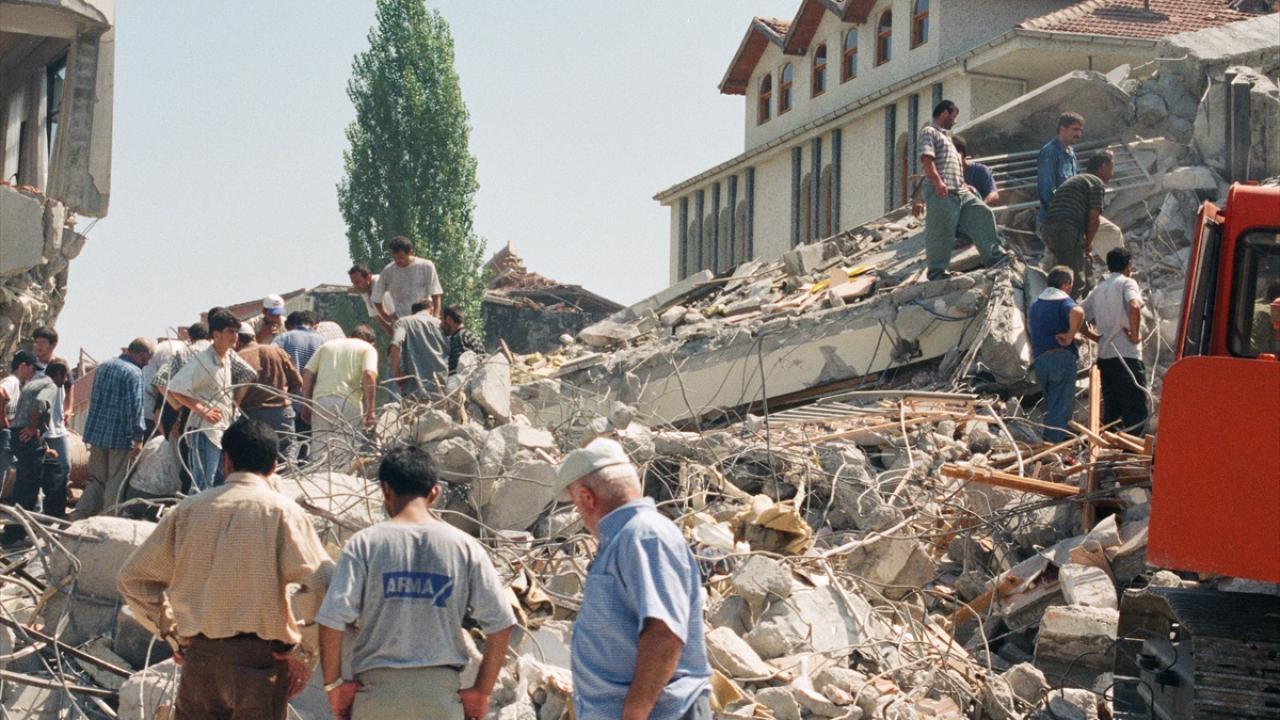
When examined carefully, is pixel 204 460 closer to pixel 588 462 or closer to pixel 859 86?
pixel 588 462

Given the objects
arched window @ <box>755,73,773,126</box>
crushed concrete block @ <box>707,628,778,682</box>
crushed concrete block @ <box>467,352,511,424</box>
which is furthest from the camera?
arched window @ <box>755,73,773,126</box>

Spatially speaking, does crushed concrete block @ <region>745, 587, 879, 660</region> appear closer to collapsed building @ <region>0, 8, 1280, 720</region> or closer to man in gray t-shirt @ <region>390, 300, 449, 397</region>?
collapsed building @ <region>0, 8, 1280, 720</region>

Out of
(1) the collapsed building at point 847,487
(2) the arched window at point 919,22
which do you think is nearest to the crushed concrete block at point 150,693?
(1) the collapsed building at point 847,487

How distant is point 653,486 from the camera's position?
9836mm

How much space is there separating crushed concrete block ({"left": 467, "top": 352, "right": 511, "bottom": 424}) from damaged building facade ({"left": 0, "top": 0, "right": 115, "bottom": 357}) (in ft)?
17.8

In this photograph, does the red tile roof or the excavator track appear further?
the red tile roof

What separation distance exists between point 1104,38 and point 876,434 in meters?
16.6

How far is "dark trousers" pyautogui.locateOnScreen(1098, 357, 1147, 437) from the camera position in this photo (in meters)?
10.1

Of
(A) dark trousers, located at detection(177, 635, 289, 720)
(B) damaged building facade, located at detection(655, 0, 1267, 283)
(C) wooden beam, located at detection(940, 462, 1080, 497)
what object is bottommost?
(A) dark trousers, located at detection(177, 635, 289, 720)

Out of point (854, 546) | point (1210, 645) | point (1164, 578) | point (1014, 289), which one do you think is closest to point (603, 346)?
point (1014, 289)

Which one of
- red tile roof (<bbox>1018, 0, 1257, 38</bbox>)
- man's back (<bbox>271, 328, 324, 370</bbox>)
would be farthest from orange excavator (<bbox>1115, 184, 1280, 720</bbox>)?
red tile roof (<bbox>1018, 0, 1257, 38</bbox>)

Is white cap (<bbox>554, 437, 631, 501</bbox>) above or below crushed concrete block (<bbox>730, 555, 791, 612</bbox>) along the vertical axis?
above

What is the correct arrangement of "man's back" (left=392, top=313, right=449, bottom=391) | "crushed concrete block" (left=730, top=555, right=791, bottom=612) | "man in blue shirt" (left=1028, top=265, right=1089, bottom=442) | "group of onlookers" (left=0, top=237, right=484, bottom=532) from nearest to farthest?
"crushed concrete block" (left=730, top=555, right=791, bottom=612), "group of onlookers" (left=0, top=237, right=484, bottom=532), "man in blue shirt" (left=1028, top=265, right=1089, bottom=442), "man's back" (left=392, top=313, right=449, bottom=391)

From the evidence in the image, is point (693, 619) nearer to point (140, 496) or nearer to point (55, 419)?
point (140, 496)
